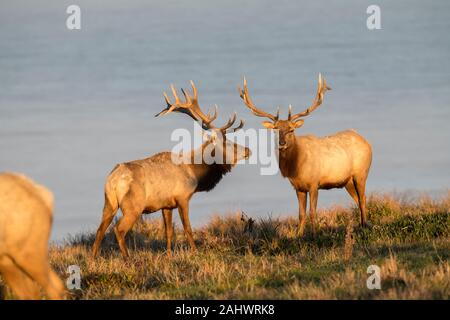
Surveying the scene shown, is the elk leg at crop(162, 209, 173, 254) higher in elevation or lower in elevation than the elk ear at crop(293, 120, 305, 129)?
lower

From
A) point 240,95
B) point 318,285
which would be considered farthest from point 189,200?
point 318,285

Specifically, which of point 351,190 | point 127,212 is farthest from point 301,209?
point 127,212

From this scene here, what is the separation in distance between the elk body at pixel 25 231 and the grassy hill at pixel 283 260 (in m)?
1.40

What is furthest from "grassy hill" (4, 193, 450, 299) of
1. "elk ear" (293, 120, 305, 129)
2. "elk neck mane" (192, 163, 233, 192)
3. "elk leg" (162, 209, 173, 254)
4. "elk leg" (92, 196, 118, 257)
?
"elk ear" (293, 120, 305, 129)

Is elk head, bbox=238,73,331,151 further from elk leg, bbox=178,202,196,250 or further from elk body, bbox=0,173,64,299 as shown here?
elk body, bbox=0,173,64,299

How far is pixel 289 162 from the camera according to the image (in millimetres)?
16406

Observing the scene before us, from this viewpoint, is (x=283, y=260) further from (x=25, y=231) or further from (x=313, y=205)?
(x=25, y=231)

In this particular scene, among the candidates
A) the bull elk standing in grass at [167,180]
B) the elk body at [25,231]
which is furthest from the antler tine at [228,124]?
the elk body at [25,231]

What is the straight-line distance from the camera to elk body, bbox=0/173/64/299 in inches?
329

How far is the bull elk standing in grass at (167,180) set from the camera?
13867 millimetres

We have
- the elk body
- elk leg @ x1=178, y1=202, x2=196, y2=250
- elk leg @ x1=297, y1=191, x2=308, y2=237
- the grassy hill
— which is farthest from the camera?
elk leg @ x1=297, y1=191, x2=308, y2=237

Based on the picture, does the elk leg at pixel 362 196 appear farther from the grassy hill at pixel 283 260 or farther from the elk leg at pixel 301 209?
the elk leg at pixel 301 209

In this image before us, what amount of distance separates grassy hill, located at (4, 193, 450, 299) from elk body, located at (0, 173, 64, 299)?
140 cm
